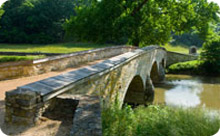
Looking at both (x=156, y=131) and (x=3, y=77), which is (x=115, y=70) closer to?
(x=156, y=131)

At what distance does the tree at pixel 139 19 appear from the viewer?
55.3 ft

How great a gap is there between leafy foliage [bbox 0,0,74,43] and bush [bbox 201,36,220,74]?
97.0ft

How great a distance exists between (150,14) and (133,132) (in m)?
15.5

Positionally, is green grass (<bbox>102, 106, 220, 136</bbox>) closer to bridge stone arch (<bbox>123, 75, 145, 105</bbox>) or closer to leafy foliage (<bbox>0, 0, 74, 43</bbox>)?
bridge stone arch (<bbox>123, 75, 145, 105</bbox>)

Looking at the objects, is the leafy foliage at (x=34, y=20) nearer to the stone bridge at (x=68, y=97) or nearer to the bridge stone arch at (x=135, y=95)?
the bridge stone arch at (x=135, y=95)

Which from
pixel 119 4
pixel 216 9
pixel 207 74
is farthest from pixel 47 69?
pixel 207 74

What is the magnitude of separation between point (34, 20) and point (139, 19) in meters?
30.8

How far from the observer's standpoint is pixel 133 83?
12562 millimetres

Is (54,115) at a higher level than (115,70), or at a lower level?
lower

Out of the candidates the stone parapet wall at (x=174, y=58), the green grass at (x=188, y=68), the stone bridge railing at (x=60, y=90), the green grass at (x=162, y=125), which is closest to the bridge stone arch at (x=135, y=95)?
the stone bridge railing at (x=60, y=90)

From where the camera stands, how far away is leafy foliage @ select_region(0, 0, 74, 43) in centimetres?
4109

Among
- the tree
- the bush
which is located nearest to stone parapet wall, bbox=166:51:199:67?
the bush

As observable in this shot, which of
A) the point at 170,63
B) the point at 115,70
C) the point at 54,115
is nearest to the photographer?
the point at 54,115

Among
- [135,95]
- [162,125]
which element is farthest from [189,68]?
[162,125]
